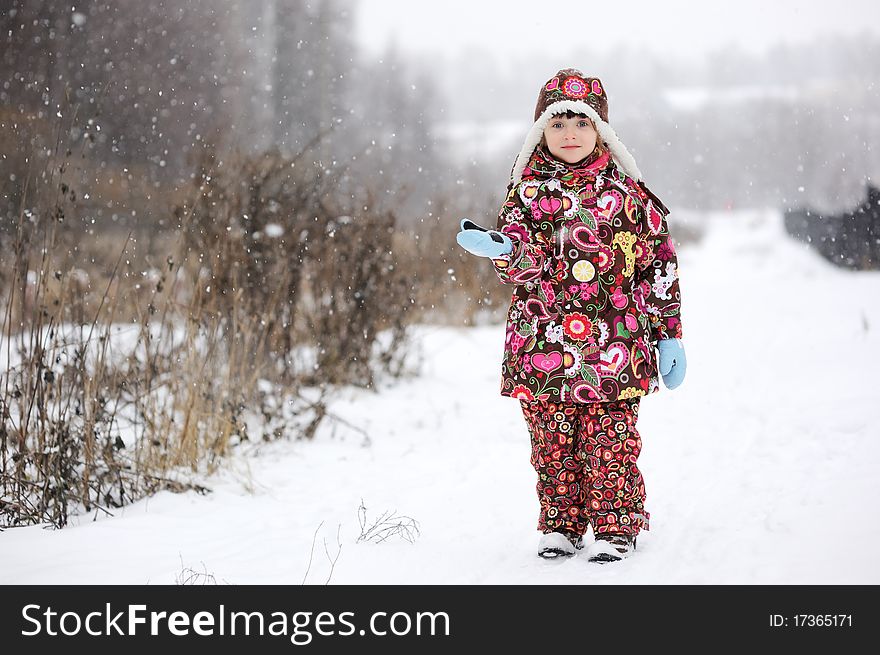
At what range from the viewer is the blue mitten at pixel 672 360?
7.54 feet

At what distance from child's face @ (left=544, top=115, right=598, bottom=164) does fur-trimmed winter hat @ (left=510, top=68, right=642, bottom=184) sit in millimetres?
34

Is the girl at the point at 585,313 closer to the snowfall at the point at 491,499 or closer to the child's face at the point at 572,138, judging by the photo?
the child's face at the point at 572,138

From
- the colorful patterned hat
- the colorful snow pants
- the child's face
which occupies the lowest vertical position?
the colorful snow pants

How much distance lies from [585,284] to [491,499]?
1.24m

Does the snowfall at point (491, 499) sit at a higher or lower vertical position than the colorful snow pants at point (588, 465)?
lower

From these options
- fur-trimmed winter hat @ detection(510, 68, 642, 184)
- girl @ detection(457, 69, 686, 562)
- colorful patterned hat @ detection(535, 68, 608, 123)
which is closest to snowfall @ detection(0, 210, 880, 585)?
girl @ detection(457, 69, 686, 562)

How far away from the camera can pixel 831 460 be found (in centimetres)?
321

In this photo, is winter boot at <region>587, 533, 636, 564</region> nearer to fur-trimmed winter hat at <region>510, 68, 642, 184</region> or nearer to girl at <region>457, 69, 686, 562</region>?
girl at <region>457, 69, 686, 562</region>

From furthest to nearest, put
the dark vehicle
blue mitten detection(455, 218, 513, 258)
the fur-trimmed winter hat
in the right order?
the dark vehicle < the fur-trimmed winter hat < blue mitten detection(455, 218, 513, 258)

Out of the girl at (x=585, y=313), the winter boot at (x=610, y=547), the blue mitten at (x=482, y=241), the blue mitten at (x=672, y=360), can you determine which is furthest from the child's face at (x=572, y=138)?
the winter boot at (x=610, y=547)

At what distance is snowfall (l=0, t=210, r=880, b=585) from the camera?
85.0 inches

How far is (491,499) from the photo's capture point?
3094 mm

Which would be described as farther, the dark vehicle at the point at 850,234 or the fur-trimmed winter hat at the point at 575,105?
the dark vehicle at the point at 850,234

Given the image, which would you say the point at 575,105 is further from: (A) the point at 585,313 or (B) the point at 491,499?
(B) the point at 491,499
